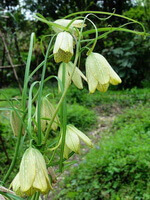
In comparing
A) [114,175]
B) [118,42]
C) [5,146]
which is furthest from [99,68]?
[118,42]

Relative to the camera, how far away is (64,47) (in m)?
0.42

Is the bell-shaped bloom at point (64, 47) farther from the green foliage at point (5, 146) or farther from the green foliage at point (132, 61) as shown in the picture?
the green foliage at point (132, 61)

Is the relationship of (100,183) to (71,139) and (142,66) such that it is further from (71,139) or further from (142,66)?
(142,66)

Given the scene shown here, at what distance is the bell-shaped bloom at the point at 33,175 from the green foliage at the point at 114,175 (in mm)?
1247

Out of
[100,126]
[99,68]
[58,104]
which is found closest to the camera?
[58,104]

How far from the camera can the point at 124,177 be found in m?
1.76

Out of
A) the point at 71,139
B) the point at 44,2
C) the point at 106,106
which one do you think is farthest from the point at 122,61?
the point at 71,139

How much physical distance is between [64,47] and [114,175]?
1.53 meters

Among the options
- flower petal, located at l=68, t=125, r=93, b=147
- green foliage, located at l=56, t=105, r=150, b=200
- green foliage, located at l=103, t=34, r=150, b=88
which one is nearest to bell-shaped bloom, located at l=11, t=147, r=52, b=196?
flower petal, located at l=68, t=125, r=93, b=147

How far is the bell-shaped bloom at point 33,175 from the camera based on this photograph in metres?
0.42

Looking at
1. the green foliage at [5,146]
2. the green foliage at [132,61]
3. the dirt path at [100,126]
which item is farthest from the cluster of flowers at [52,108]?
the green foliage at [132,61]

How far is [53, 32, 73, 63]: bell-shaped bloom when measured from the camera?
43cm

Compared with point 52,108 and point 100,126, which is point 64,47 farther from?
point 100,126

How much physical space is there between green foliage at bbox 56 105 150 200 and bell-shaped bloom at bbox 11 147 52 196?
4.09 ft
